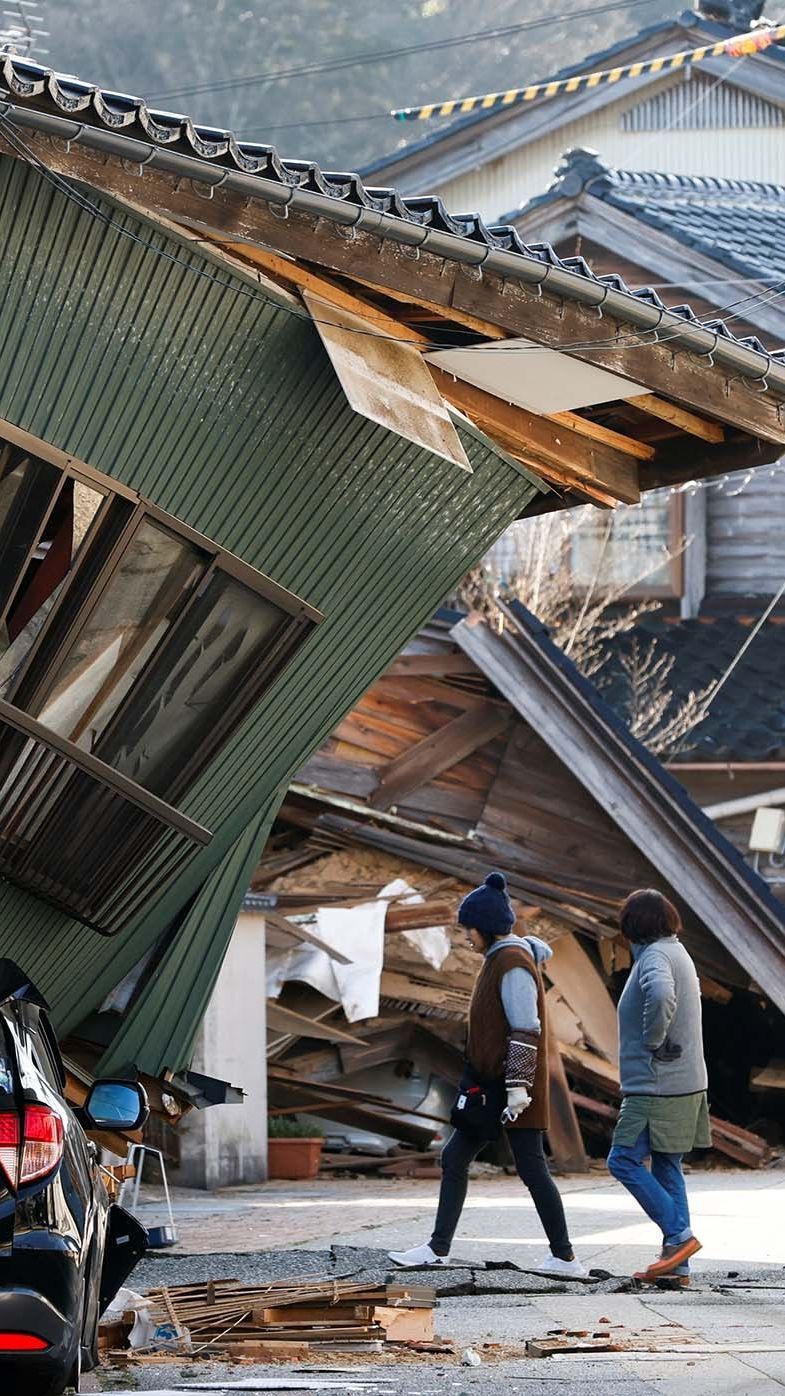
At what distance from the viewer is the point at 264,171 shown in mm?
7887

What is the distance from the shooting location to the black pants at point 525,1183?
9031 mm

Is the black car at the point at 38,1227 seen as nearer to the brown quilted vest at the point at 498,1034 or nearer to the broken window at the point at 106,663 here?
the broken window at the point at 106,663

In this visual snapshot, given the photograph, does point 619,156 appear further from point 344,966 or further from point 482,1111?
point 482,1111

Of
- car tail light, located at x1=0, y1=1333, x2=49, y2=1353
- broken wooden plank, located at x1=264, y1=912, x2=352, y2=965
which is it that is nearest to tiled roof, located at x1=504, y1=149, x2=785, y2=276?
broken wooden plank, located at x1=264, y1=912, x2=352, y2=965

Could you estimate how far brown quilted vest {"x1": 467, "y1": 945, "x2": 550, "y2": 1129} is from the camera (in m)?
9.43

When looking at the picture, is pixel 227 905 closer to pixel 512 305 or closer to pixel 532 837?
pixel 512 305

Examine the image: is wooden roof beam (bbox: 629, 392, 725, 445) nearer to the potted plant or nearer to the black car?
the black car

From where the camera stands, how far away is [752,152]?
86.8 feet

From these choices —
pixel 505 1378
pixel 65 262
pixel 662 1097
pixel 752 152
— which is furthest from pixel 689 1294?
pixel 752 152

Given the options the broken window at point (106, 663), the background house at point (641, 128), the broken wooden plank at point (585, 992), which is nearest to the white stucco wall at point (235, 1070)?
the broken wooden plank at point (585, 992)

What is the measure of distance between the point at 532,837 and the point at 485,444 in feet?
23.5

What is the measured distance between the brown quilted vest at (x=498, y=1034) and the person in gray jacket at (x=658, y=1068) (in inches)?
15.1

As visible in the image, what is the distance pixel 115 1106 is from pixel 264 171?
370 cm

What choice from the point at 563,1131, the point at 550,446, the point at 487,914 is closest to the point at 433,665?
the point at 563,1131
